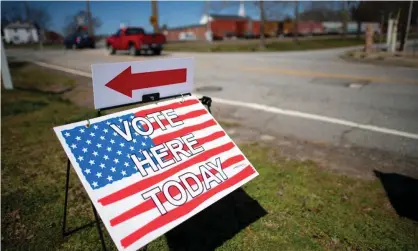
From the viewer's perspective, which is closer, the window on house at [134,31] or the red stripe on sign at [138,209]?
the red stripe on sign at [138,209]

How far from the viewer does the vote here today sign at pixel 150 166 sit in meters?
1.75

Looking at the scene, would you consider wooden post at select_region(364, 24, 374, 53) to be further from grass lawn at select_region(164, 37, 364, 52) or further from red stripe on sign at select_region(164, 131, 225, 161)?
red stripe on sign at select_region(164, 131, 225, 161)

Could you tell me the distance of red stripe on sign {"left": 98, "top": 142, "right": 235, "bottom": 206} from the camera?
1772mm

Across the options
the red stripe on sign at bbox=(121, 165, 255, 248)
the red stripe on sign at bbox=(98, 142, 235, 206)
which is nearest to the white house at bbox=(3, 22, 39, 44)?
the red stripe on sign at bbox=(98, 142, 235, 206)

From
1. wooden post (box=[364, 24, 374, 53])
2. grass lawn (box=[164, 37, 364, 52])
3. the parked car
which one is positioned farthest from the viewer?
the parked car

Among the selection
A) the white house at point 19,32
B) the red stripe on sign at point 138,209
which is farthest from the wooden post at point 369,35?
the white house at point 19,32

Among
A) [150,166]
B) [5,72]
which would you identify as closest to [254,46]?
[5,72]

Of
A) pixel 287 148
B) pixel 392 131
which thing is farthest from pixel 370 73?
pixel 287 148

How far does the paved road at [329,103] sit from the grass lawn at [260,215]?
59.4 inches

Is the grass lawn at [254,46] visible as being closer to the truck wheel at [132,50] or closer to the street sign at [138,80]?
the truck wheel at [132,50]

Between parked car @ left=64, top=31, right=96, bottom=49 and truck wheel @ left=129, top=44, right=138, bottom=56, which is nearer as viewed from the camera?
truck wheel @ left=129, top=44, right=138, bottom=56

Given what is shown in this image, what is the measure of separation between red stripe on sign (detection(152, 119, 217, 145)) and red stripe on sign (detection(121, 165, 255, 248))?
0.52 m

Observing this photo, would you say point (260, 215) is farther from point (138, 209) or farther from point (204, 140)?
point (138, 209)

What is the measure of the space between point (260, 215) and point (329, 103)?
5052 mm
